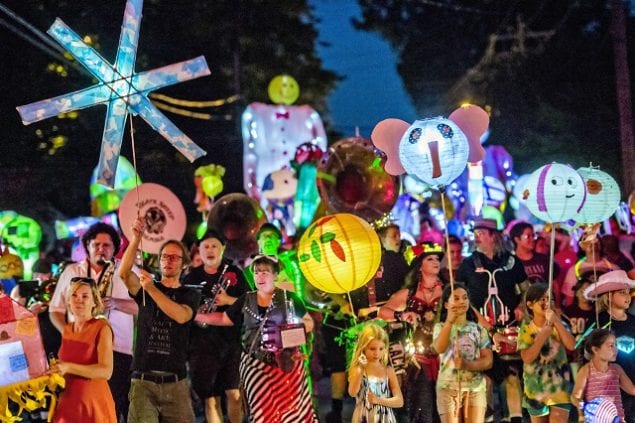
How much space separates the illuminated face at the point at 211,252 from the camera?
921 centimetres

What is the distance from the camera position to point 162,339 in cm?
720

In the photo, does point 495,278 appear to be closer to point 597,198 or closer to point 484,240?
point 484,240

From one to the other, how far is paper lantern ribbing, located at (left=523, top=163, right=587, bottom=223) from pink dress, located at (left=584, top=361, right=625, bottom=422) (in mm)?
2035

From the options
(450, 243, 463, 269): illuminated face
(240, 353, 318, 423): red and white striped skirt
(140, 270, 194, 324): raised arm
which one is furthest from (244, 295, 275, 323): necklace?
(450, 243, 463, 269): illuminated face

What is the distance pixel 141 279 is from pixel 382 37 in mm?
20774

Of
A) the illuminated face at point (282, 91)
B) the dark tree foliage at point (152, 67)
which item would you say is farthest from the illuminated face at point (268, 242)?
the dark tree foliage at point (152, 67)

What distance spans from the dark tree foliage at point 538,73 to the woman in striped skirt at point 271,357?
14380mm

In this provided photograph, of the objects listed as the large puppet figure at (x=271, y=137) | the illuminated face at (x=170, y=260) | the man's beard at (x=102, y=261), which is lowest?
the illuminated face at (x=170, y=260)

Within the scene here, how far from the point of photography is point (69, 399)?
6.26 metres

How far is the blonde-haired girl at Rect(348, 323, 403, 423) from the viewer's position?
732cm

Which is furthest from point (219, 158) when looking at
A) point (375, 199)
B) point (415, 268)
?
point (415, 268)

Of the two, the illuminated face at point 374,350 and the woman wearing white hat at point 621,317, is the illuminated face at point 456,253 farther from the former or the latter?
the illuminated face at point 374,350

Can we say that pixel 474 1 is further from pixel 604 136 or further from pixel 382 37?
pixel 604 136

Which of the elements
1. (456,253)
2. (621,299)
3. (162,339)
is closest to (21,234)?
(456,253)
